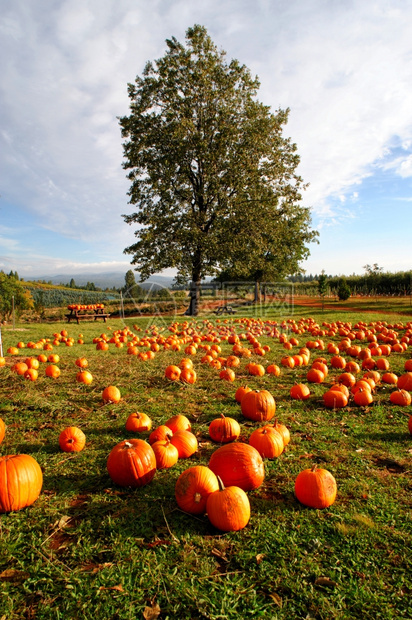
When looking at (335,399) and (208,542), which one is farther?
(335,399)

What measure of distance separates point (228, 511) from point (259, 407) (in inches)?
79.1

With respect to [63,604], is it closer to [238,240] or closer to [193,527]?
[193,527]

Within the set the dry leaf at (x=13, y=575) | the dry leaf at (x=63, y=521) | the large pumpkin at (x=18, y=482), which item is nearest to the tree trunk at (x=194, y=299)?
the large pumpkin at (x=18, y=482)

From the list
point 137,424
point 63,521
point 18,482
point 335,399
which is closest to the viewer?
point 63,521

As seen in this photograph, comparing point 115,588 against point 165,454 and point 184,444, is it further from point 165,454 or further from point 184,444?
point 184,444

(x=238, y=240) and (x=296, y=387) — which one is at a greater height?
(x=238, y=240)

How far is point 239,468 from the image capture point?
2.78 metres

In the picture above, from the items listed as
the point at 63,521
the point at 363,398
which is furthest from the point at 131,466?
the point at 363,398

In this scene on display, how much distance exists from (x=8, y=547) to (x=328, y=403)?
411cm

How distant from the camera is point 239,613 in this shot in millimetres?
1769

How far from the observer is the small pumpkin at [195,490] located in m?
2.50

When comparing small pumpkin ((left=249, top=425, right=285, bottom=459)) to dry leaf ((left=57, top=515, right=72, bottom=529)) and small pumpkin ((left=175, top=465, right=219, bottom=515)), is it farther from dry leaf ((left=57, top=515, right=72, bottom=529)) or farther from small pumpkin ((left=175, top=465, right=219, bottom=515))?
dry leaf ((left=57, top=515, right=72, bottom=529))

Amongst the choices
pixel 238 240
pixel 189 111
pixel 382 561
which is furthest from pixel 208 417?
pixel 189 111

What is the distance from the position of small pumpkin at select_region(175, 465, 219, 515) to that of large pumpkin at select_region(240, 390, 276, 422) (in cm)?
178
